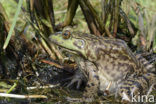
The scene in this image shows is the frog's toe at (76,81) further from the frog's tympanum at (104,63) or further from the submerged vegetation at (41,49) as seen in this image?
the frog's tympanum at (104,63)

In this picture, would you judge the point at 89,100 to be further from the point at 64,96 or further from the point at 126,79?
the point at 126,79

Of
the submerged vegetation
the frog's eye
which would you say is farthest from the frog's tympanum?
the submerged vegetation

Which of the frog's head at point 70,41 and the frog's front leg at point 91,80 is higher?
the frog's head at point 70,41

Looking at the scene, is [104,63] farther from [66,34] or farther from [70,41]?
[66,34]

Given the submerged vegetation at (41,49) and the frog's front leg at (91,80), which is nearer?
A: the frog's front leg at (91,80)

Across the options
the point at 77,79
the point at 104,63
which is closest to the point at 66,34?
the point at 104,63

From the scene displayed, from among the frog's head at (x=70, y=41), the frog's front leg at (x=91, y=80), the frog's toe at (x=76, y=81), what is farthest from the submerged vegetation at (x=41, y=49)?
the frog's head at (x=70, y=41)

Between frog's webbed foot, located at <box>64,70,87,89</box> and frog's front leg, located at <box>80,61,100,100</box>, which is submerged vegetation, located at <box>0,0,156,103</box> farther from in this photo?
frog's front leg, located at <box>80,61,100,100</box>

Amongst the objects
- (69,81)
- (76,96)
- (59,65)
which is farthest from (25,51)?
(76,96)
